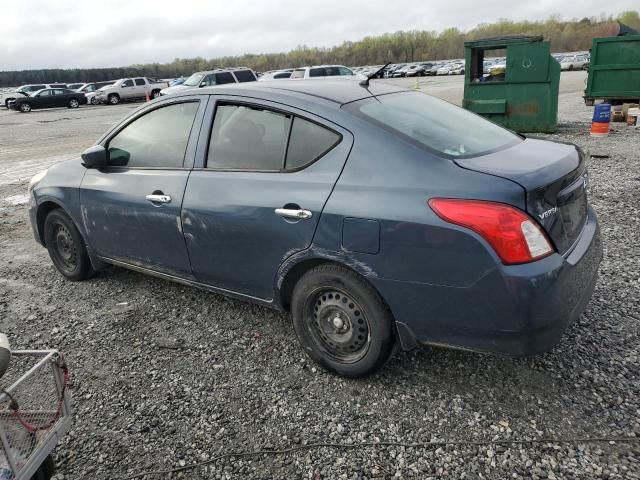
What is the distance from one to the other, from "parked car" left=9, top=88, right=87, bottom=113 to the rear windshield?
35.8 metres

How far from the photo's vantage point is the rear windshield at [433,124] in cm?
277

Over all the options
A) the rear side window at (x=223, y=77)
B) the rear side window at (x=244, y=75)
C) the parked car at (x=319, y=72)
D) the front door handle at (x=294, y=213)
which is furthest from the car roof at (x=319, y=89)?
the parked car at (x=319, y=72)

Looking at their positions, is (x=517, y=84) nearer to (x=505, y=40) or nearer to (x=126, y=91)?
(x=505, y=40)

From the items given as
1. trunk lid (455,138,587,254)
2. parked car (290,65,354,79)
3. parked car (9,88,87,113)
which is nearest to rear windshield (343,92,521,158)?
trunk lid (455,138,587,254)

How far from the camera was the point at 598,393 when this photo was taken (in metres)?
2.73

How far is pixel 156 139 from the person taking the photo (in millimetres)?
3721

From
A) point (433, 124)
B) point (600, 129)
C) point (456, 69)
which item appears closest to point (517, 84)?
point (600, 129)

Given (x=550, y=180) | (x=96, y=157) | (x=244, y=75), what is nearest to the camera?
(x=550, y=180)

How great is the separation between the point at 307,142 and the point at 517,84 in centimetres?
977

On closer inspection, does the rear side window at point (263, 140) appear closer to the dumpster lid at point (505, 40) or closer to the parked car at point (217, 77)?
the dumpster lid at point (505, 40)

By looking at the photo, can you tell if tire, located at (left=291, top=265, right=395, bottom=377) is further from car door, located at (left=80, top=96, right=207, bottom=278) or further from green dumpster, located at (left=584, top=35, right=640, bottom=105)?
green dumpster, located at (left=584, top=35, right=640, bottom=105)

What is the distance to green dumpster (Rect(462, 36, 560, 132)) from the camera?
10.8m

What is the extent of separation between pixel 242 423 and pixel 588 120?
14027 millimetres

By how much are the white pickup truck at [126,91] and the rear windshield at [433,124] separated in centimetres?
3432
